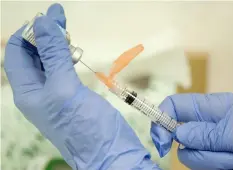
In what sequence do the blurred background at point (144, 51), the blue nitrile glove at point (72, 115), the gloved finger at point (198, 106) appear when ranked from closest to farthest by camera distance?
1. the blue nitrile glove at point (72, 115)
2. the gloved finger at point (198, 106)
3. the blurred background at point (144, 51)

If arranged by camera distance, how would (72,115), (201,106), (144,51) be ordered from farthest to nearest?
(144,51) < (201,106) < (72,115)

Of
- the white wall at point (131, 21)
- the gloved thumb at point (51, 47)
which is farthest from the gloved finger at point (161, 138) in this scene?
the white wall at point (131, 21)

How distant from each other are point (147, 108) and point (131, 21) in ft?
1.48

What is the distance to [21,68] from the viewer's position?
86cm

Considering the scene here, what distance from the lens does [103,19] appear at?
48.6 inches

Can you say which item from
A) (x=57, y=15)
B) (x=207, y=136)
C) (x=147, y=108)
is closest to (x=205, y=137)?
(x=207, y=136)

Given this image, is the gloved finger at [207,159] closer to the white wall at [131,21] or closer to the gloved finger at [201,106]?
the gloved finger at [201,106]

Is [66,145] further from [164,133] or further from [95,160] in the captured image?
[164,133]

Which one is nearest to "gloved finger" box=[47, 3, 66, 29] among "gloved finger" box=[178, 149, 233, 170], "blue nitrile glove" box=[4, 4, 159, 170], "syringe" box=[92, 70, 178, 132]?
"blue nitrile glove" box=[4, 4, 159, 170]

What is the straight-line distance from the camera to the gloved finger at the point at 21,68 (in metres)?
0.85

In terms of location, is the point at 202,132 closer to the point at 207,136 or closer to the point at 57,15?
the point at 207,136

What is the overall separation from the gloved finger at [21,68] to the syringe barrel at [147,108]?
0.57 ft

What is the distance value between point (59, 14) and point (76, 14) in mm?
381

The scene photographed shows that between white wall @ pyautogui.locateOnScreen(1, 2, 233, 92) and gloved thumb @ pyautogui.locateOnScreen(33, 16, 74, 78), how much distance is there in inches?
16.4
